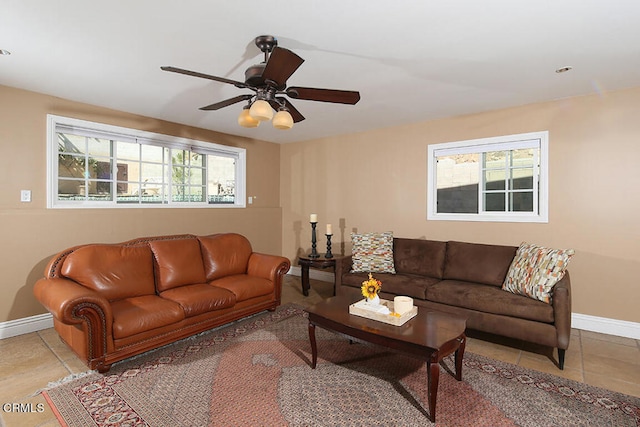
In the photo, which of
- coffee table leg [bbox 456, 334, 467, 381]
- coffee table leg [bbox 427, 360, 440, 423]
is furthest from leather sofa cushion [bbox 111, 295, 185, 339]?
coffee table leg [bbox 456, 334, 467, 381]

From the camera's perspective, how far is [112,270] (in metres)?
3.09

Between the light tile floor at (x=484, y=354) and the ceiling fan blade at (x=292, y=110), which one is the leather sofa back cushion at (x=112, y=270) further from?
the ceiling fan blade at (x=292, y=110)

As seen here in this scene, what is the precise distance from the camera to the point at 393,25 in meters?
2.14

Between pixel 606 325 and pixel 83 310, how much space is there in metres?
4.70

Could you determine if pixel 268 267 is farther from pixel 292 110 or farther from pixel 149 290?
pixel 292 110

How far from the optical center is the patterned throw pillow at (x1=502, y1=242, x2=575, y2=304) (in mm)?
2820

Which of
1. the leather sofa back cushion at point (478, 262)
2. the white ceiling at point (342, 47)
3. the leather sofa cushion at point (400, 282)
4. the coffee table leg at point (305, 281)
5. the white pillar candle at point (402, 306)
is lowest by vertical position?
the coffee table leg at point (305, 281)

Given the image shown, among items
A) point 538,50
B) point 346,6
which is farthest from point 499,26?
point 346,6

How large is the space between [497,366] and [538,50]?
2.44 m

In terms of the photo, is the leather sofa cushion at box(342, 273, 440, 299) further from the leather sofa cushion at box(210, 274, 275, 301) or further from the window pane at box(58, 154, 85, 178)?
the window pane at box(58, 154, 85, 178)

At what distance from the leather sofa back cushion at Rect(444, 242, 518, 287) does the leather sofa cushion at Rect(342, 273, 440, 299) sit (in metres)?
0.26

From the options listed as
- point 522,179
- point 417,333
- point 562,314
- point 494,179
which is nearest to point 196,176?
point 417,333

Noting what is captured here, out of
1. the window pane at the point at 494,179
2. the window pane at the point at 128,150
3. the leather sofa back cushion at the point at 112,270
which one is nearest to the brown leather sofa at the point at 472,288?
the window pane at the point at 494,179

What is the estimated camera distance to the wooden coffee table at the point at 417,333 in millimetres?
1978
